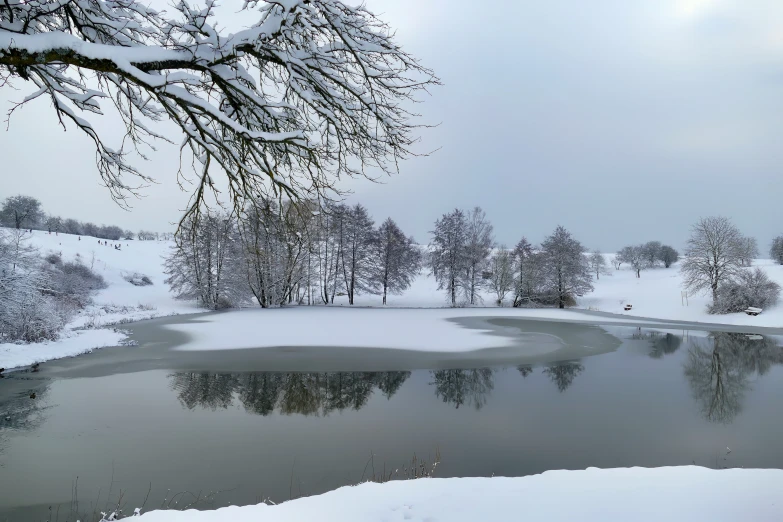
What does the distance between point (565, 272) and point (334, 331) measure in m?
27.8

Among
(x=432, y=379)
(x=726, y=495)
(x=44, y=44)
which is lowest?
(x=432, y=379)

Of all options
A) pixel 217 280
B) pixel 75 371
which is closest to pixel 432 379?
pixel 75 371

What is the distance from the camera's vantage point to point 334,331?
63.3ft

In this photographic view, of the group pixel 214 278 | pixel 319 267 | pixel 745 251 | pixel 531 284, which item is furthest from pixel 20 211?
pixel 745 251

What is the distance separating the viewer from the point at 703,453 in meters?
6.11

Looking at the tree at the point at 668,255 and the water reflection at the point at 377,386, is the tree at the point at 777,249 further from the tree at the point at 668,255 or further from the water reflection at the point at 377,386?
the water reflection at the point at 377,386

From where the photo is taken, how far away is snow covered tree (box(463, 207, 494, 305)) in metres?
36.7

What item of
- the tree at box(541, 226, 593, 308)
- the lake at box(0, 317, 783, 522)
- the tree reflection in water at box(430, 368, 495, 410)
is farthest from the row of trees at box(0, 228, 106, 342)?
the tree at box(541, 226, 593, 308)

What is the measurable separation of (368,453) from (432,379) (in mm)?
4949

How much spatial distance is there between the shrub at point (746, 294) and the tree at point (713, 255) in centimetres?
91

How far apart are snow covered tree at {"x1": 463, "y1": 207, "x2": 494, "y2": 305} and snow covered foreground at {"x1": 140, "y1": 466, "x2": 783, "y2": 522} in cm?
3270

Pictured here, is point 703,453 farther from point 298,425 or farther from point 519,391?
point 298,425

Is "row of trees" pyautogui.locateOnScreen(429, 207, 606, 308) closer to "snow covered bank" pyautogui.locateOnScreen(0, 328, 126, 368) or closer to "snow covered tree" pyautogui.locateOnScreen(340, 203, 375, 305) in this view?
"snow covered tree" pyautogui.locateOnScreen(340, 203, 375, 305)

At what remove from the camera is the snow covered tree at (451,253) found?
120ft
